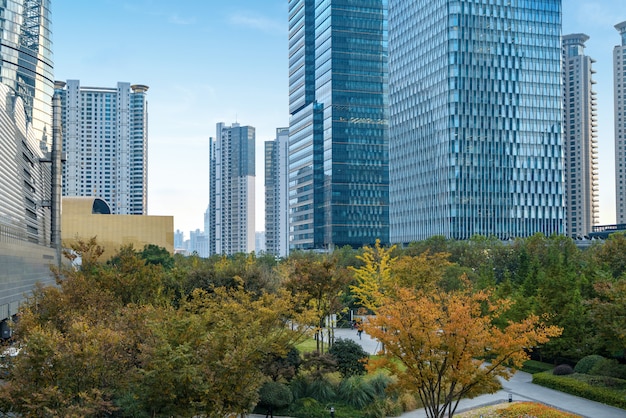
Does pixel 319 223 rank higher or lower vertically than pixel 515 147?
lower

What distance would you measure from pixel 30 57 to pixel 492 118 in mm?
91678

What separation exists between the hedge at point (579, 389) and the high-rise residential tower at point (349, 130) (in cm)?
13286

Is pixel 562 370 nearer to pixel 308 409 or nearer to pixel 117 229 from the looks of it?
pixel 308 409

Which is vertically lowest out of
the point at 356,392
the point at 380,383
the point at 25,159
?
the point at 356,392

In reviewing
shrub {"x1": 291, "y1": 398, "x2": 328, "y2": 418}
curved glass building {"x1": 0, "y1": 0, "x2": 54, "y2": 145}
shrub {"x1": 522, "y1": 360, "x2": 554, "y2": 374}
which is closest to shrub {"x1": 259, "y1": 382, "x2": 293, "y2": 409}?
shrub {"x1": 291, "y1": 398, "x2": 328, "y2": 418}

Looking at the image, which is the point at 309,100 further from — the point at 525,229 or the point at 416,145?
the point at 525,229

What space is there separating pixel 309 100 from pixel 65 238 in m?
94.7

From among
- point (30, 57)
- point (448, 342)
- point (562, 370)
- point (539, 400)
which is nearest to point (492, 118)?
point (30, 57)

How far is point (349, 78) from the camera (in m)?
176

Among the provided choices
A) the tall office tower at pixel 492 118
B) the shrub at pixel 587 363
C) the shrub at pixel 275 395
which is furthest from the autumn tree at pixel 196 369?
the tall office tower at pixel 492 118

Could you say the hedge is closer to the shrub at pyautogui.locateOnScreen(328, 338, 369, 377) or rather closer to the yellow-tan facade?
the shrub at pyautogui.locateOnScreen(328, 338, 369, 377)

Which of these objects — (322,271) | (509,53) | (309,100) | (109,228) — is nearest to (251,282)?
(322,271)

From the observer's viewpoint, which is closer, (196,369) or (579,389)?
(196,369)

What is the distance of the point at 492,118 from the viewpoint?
475ft
